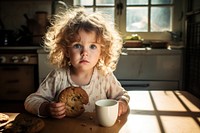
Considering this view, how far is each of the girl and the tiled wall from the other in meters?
2.03

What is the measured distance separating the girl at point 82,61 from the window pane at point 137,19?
1773 mm

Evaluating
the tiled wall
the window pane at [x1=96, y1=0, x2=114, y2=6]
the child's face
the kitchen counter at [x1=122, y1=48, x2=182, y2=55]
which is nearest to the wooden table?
the child's face

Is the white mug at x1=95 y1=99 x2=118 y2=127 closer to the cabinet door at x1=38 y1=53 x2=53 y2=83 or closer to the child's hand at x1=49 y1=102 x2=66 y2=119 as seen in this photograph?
the child's hand at x1=49 y1=102 x2=66 y2=119

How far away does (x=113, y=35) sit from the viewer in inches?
47.3

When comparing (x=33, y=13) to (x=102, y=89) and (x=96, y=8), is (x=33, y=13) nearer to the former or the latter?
(x=96, y=8)

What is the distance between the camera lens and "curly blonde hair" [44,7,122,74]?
3.39 feet

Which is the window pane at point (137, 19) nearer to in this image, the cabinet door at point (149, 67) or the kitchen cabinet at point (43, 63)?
the cabinet door at point (149, 67)

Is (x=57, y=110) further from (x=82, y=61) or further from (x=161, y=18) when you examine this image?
(x=161, y=18)

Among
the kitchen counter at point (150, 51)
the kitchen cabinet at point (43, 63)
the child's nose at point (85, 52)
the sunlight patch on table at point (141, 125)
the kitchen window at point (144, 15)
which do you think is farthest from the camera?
the kitchen window at point (144, 15)

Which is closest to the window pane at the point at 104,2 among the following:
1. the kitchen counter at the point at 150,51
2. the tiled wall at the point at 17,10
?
the tiled wall at the point at 17,10

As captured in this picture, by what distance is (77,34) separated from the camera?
3.30 feet

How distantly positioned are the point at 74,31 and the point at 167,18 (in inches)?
84.8

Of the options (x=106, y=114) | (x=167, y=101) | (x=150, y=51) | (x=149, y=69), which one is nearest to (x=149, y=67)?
(x=149, y=69)

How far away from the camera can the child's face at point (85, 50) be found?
0.98 metres
